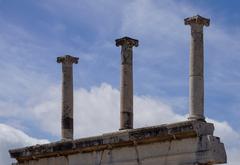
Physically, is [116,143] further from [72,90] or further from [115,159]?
[72,90]

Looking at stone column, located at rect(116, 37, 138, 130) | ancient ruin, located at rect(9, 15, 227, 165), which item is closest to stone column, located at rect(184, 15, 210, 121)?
ancient ruin, located at rect(9, 15, 227, 165)

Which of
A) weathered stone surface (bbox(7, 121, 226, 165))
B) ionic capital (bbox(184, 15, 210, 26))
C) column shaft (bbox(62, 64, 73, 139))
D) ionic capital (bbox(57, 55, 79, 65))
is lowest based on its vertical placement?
weathered stone surface (bbox(7, 121, 226, 165))

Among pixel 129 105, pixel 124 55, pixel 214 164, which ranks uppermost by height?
pixel 124 55

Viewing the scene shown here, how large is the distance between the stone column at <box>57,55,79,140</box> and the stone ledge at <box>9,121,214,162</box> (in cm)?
157

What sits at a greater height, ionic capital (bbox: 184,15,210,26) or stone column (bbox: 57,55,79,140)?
ionic capital (bbox: 184,15,210,26)

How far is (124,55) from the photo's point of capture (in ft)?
74.3

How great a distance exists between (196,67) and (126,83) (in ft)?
10.1

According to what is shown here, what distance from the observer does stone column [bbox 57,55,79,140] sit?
81.7ft

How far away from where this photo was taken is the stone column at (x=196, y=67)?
796 inches

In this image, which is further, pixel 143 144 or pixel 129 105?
pixel 129 105

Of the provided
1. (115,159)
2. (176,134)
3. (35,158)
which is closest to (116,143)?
(115,159)

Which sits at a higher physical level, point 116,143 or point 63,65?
point 63,65

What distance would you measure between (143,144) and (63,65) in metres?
6.31

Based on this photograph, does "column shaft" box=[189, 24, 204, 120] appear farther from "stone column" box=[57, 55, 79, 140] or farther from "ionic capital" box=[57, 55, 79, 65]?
"ionic capital" box=[57, 55, 79, 65]
